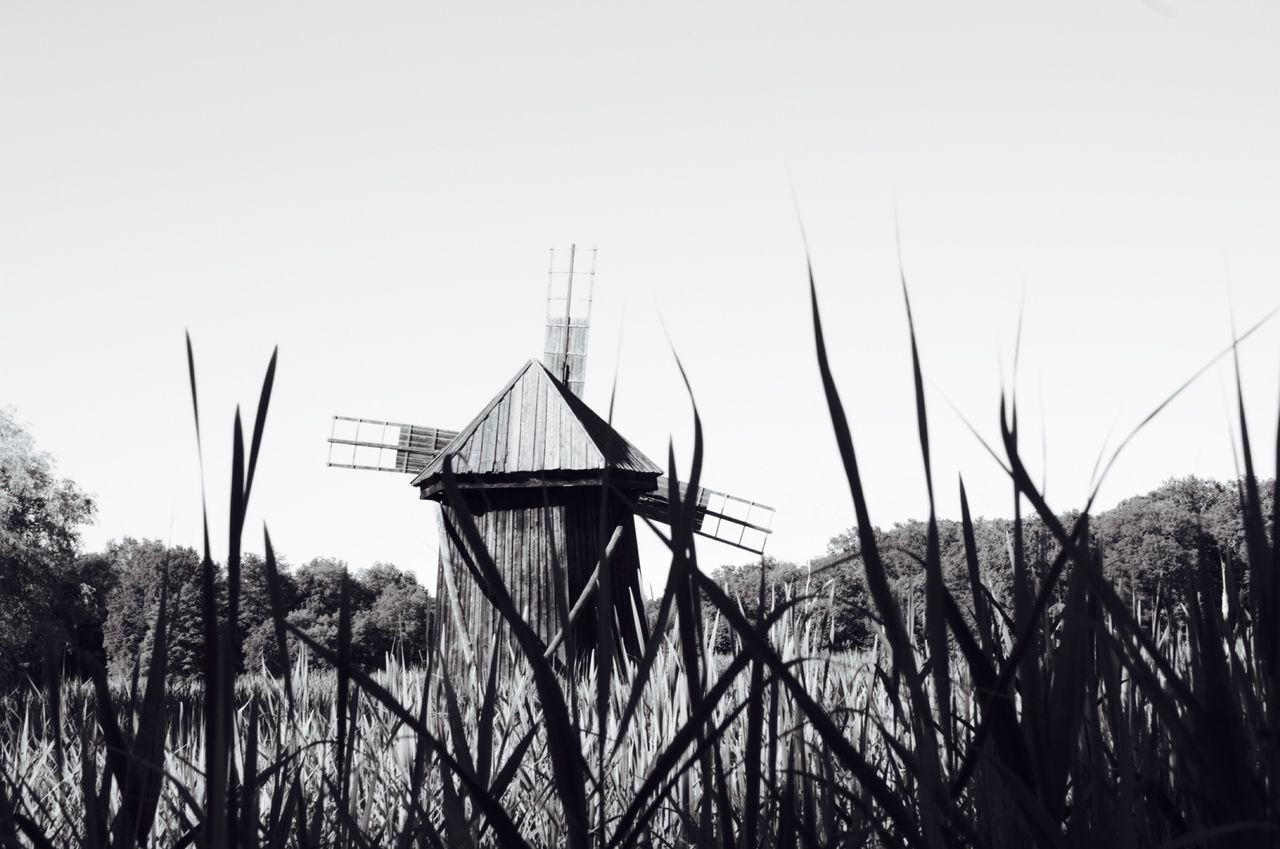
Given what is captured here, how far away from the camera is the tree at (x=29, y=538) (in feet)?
99.7

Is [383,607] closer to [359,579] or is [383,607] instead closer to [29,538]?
[359,579]

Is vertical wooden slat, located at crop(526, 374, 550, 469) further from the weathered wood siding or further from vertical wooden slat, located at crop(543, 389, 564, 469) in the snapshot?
the weathered wood siding

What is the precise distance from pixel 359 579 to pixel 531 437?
63.6m

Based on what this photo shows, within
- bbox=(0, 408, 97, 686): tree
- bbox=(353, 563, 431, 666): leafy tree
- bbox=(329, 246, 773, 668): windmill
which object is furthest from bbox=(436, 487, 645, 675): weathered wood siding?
bbox=(353, 563, 431, 666): leafy tree

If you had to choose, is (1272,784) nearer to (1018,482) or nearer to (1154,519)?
(1018,482)

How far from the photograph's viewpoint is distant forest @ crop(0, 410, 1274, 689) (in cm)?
170

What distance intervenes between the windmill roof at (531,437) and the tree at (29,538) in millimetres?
18124

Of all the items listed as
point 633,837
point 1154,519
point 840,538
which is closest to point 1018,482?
point 633,837

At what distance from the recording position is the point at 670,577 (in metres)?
0.87

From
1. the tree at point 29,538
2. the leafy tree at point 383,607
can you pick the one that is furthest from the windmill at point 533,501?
the leafy tree at point 383,607

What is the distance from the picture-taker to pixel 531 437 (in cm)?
1652

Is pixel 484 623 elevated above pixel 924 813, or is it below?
above

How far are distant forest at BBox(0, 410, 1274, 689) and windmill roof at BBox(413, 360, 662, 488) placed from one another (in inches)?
101

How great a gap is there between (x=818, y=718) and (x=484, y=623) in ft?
51.5
